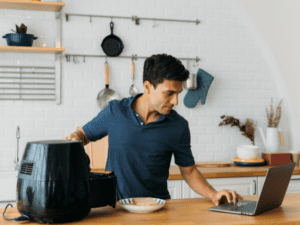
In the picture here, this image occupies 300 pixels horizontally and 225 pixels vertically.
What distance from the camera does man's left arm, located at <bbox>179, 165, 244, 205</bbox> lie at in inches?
66.5

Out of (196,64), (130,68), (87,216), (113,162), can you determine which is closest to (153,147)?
(113,162)

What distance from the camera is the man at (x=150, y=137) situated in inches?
75.0

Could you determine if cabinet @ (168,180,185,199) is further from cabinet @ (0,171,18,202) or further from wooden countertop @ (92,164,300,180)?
cabinet @ (0,171,18,202)

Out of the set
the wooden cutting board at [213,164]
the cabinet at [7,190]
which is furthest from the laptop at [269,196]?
the cabinet at [7,190]

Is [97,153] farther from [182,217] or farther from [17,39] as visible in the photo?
[182,217]

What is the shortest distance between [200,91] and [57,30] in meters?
1.56

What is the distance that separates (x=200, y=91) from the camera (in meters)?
3.64

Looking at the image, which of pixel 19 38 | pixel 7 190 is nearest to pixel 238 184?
pixel 7 190

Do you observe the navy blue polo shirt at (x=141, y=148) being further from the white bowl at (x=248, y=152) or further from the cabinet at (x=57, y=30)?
the white bowl at (x=248, y=152)

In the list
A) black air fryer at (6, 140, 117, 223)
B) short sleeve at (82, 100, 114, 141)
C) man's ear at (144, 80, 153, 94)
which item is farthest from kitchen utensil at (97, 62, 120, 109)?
black air fryer at (6, 140, 117, 223)

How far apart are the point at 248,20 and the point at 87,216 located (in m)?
3.08

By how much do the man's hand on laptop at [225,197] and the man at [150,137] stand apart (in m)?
0.16

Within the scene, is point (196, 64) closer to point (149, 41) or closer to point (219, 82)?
point (219, 82)

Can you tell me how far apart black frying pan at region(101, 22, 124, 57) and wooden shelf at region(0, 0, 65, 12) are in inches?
20.5
